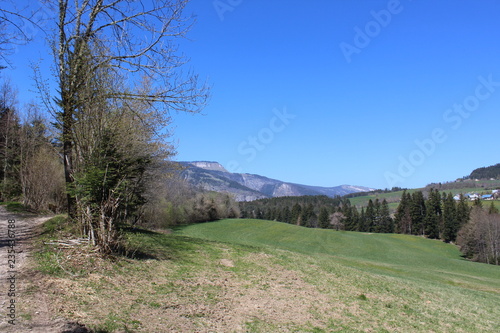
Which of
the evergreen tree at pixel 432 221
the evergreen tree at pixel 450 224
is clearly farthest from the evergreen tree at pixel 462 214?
the evergreen tree at pixel 432 221

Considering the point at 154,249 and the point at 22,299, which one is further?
the point at 154,249

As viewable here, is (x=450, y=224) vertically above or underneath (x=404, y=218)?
underneath

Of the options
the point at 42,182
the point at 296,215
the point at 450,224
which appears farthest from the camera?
the point at 296,215

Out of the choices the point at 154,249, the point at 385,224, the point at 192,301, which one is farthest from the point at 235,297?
the point at 385,224

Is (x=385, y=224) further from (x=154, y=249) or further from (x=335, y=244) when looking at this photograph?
(x=154, y=249)

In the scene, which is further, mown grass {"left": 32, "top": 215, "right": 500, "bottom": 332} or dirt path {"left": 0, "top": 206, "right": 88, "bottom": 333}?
mown grass {"left": 32, "top": 215, "right": 500, "bottom": 332}

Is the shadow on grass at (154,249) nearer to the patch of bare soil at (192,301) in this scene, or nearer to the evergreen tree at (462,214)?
the patch of bare soil at (192,301)

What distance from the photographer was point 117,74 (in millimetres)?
10453

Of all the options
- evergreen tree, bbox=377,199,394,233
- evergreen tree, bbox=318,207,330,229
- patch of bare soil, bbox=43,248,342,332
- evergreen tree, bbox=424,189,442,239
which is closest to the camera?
patch of bare soil, bbox=43,248,342,332

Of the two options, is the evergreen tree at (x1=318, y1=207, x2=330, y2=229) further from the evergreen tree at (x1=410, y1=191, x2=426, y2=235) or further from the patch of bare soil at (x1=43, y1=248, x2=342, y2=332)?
the patch of bare soil at (x1=43, y1=248, x2=342, y2=332)

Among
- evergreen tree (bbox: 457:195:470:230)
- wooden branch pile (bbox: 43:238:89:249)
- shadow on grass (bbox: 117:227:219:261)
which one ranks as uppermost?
→ wooden branch pile (bbox: 43:238:89:249)

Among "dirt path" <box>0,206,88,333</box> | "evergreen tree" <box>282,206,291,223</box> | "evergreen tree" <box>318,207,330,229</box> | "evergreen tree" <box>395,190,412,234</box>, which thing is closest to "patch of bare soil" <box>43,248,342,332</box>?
"dirt path" <box>0,206,88,333</box>

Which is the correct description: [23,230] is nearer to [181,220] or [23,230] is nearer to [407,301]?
[407,301]

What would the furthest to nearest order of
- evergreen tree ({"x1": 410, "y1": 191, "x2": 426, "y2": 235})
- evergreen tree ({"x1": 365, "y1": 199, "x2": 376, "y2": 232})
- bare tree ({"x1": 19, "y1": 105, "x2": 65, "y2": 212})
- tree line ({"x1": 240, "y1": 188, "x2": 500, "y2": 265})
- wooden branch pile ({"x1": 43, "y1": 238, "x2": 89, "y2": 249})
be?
1. evergreen tree ({"x1": 365, "y1": 199, "x2": 376, "y2": 232})
2. evergreen tree ({"x1": 410, "y1": 191, "x2": 426, "y2": 235})
3. tree line ({"x1": 240, "y1": 188, "x2": 500, "y2": 265})
4. bare tree ({"x1": 19, "y1": 105, "x2": 65, "y2": 212})
5. wooden branch pile ({"x1": 43, "y1": 238, "x2": 89, "y2": 249})
